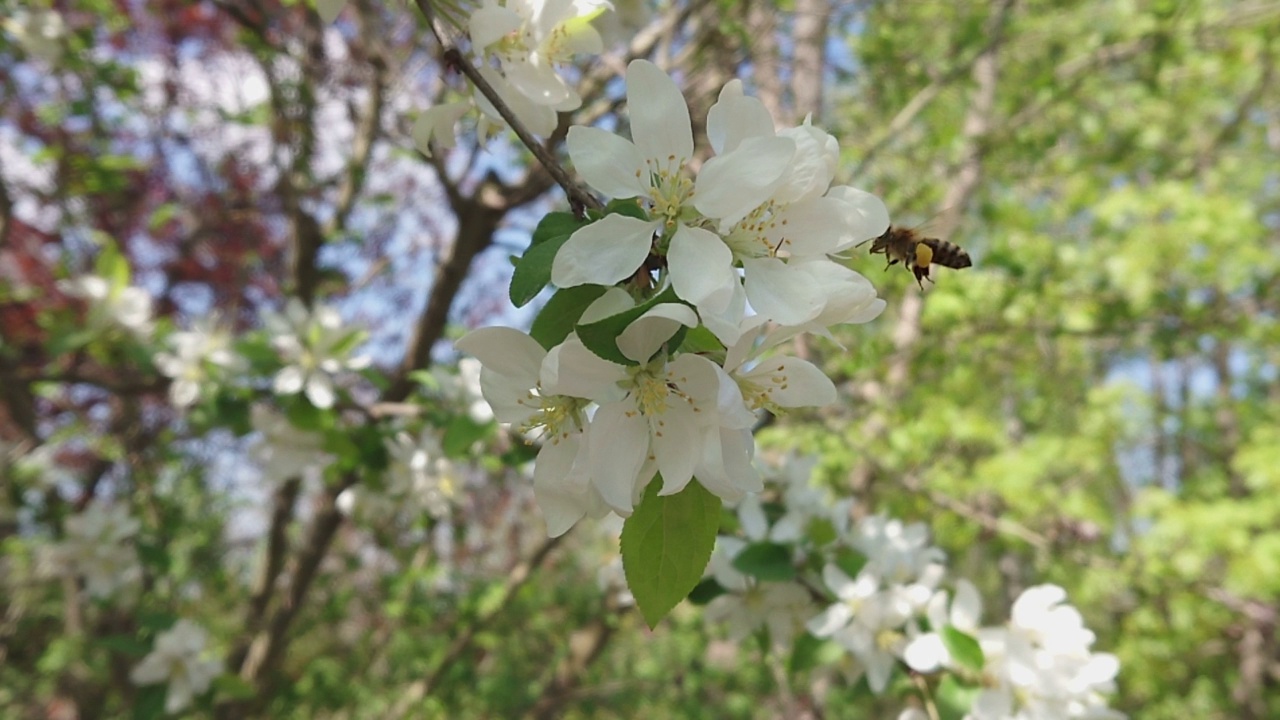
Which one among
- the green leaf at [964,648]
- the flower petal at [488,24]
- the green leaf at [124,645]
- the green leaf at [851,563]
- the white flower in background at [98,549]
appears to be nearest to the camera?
the flower petal at [488,24]

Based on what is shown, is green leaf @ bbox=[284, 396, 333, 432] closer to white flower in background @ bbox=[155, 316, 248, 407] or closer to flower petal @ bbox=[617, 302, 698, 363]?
white flower in background @ bbox=[155, 316, 248, 407]

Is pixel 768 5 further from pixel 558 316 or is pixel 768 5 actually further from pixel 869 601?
pixel 558 316

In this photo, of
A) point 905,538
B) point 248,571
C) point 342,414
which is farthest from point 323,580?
point 905,538

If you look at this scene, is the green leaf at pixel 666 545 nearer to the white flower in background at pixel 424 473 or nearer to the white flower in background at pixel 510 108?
the white flower in background at pixel 510 108

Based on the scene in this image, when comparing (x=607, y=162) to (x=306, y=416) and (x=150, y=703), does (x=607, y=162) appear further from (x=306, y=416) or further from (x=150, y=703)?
(x=150, y=703)

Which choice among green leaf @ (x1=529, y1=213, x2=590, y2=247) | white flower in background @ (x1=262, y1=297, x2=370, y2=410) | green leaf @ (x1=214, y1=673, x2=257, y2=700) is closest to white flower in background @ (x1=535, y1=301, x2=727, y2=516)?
green leaf @ (x1=529, y1=213, x2=590, y2=247)

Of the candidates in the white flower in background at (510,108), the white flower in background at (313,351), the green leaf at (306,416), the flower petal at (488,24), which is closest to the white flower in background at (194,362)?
the white flower in background at (313,351)
